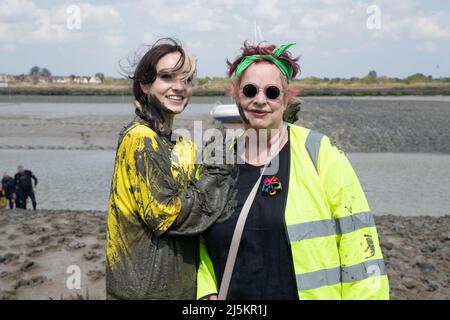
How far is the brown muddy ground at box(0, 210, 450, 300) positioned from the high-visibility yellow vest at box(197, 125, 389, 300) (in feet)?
16.8

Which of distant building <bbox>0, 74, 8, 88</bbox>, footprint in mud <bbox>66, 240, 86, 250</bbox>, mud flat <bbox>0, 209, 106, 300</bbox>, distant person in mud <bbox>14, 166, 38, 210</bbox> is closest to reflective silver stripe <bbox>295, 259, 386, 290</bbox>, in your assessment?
mud flat <bbox>0, 209, 106, 300</bbox>

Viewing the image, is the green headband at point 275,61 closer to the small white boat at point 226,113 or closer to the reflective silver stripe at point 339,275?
the reflective silver stripe at point 339,275

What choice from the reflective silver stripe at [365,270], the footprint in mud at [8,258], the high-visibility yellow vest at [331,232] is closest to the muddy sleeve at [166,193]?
the high-visibility yellow vest at [331,232]

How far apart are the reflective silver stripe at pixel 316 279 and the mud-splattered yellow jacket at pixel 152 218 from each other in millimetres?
554

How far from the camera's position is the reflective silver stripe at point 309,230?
2.78 meters

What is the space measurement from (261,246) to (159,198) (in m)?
0.59

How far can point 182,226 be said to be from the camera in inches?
115

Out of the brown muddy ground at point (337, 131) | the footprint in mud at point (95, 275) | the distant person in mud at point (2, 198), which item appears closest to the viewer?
the footprint in mud at point (95, 275)

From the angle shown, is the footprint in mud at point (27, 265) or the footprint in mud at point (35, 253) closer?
the footprint in mud at point (27, 265)

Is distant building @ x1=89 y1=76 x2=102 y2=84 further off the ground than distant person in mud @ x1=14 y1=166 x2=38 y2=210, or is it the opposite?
distant building @ x1=89 y1=76 x2=102 y2=84

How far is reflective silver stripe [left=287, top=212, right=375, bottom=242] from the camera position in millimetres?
2752

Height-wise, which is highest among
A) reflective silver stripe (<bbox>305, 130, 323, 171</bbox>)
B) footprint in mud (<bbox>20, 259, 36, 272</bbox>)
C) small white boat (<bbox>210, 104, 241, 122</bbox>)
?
small white boat (<bbox>210, 104, 241, 122</bbox>)

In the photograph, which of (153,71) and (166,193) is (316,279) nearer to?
(166,193)

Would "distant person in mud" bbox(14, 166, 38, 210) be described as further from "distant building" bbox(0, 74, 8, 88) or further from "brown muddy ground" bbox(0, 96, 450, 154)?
"distant building" bbox(0, 74, 8, 88)
